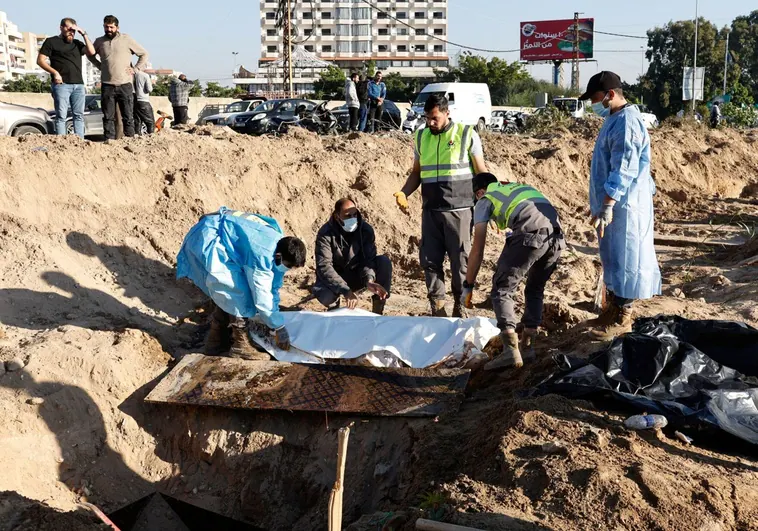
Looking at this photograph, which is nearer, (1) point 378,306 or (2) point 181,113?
(1) point 378,306

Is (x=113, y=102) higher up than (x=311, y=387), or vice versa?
(x=113, y=102)

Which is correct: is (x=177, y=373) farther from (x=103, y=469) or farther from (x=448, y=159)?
(x=448, y=159)

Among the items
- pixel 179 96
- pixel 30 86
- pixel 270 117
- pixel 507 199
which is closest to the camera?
pixel 507 199

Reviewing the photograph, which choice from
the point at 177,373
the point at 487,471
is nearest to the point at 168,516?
the point at 177,373

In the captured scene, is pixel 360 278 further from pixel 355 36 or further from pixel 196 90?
pixel 355 36

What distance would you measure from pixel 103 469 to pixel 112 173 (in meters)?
3.71

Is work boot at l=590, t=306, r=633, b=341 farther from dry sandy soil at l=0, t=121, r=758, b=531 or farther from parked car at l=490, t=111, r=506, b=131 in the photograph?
parked car at l=490, t=111, r=506, b=131

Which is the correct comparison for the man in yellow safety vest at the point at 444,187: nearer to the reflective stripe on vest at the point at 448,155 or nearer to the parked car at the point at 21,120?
the reflective stripe on vest at the point at 448,155

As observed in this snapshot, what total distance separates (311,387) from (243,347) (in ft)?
2.54

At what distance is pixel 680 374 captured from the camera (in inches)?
170

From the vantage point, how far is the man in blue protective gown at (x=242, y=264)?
5.33m

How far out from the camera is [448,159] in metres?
5.93

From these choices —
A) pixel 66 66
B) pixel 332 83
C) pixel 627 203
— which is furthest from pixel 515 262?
pixel 332 83

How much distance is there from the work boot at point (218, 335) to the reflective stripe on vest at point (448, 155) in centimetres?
196
